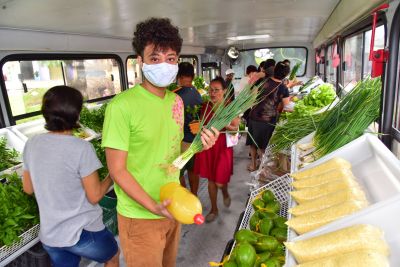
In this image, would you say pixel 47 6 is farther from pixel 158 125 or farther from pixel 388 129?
pixel 388 129

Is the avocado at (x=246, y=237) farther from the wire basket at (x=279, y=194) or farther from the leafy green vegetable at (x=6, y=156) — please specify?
the leafy green vegetable at (x=6, y=156)

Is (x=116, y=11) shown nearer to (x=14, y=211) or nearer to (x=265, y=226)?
(x=14, y=211)

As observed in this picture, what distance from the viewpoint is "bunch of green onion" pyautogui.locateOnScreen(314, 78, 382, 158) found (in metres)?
1.66

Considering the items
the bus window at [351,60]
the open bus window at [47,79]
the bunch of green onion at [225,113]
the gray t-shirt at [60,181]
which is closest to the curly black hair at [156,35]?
the bunch of green onion at [225,113]

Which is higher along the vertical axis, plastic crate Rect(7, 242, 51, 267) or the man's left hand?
the man's left hand

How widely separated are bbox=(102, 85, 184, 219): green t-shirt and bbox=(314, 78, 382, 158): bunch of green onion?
873 millimetres

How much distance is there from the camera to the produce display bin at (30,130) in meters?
2.94

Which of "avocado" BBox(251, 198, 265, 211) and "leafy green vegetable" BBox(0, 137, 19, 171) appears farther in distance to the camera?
"leafy green vegetable" BBox(0, 137, 19, 171)

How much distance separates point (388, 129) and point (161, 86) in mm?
1311

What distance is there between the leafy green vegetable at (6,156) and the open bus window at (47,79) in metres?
0.52

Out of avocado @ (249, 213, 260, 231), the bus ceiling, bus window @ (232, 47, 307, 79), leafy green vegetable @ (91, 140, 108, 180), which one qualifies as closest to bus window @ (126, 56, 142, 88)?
the bus ceiling

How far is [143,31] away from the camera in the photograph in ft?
4.63

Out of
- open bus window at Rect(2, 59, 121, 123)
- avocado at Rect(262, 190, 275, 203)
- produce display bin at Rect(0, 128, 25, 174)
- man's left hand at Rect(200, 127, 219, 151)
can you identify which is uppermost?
open bus window at Rect(2, 59, 121, 123)

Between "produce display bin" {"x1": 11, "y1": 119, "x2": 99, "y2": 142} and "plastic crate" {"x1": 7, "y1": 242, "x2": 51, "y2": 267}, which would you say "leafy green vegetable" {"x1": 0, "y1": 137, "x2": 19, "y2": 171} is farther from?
"plastic crate" {"x1": 7, "y1": 242, "x2": 51, "y2": 267}
